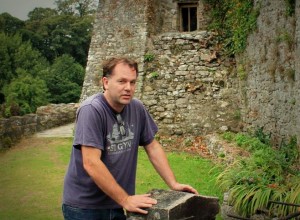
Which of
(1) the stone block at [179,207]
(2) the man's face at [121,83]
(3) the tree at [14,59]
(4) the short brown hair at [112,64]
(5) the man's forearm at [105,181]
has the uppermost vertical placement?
(3) the tree at [14,59]

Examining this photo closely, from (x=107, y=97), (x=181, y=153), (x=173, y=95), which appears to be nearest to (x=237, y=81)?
(x=173, y=95)

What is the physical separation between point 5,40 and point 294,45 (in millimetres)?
27763

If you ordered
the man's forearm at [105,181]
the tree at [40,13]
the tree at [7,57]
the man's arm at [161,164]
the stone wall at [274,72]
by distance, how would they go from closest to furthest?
the man's forearm at [105,181] < the man's arm at [161,164] < the stone wall at [274,72] < the tree at [7,57] < the tree at [40,13]

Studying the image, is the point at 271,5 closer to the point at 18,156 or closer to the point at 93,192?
the point at 93,192

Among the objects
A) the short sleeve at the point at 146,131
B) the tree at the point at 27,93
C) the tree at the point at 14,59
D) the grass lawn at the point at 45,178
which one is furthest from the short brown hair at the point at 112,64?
the tree at the point at 14,59

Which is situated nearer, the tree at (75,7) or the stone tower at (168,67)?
the stone tower at (168,67)

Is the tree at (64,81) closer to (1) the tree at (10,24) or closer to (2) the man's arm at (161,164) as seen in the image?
(1) the tree at (10,24)

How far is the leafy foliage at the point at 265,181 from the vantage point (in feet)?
14.6

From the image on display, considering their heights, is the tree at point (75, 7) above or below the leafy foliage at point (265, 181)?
above

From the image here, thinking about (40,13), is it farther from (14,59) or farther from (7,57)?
(7,57)

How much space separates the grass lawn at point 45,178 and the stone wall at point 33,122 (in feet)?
2.63

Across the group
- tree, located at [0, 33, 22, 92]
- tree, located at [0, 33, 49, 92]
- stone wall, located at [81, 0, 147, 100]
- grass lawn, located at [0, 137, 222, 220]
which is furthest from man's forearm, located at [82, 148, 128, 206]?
tree, located at [0, 33, 49, 92]

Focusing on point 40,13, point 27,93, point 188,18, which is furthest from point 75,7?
point 188,18

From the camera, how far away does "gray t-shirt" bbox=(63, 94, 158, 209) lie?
2381 mm
